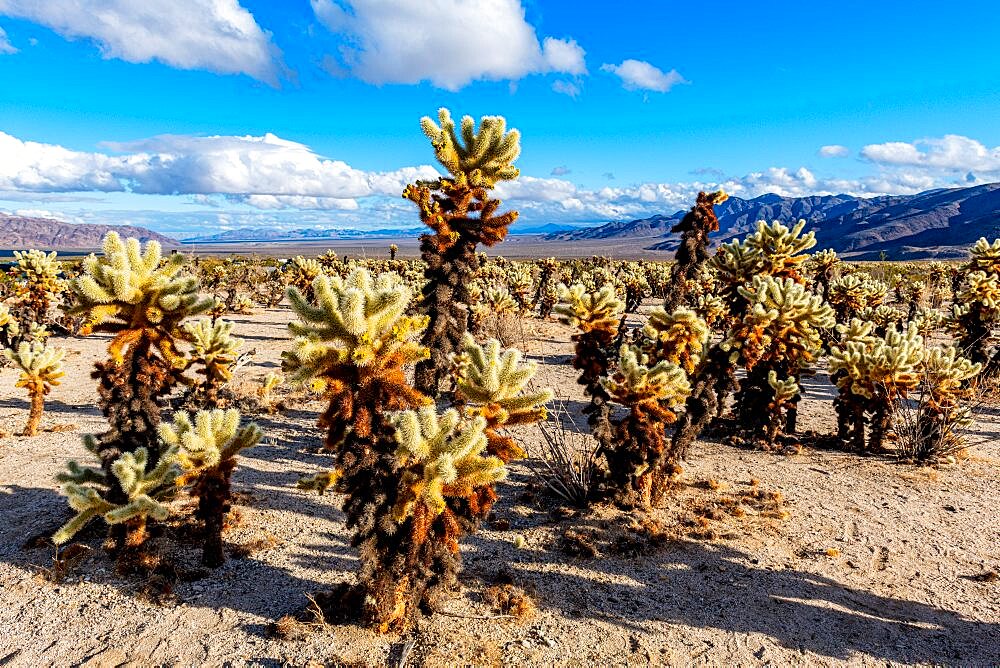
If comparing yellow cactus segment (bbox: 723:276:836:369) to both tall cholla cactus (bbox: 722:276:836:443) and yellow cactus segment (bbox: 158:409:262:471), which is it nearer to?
tall cholla cactus (bbox: 722:276:836:443)

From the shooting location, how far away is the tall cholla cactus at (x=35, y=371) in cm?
811

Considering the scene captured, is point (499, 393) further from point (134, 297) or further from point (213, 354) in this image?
point (213, 354)

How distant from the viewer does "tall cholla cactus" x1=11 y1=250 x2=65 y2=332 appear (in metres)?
14.3

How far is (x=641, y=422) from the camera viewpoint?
6289mm

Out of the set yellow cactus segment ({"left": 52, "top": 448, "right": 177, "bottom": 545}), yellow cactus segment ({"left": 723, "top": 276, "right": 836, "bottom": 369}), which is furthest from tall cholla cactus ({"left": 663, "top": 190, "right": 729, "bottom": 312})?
yellow cactus segment ({"left": 52, "top": 448, "right": 177, "bottom": 545})

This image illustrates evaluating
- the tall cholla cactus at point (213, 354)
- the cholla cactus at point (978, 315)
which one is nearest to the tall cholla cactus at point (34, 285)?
the tall cholla cactus at point (213, 354)

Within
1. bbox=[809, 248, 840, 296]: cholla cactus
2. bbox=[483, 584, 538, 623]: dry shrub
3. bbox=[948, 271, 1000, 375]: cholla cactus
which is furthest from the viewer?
bbox=[809, 248, 840, 296]: cholla cactus

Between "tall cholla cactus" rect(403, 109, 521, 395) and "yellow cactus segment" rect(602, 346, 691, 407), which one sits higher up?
"tall cholla cactus" rect(403, 109, 521, 395)

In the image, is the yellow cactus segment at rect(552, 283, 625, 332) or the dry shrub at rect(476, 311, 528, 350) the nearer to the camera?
the yellow cactus segment at rect(552, 283, 625, 332)

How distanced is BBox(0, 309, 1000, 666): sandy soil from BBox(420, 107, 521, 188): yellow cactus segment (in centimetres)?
488

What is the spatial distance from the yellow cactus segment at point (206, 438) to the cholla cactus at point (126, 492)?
0.15m

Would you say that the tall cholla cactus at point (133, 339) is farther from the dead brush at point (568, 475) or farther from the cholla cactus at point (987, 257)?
the cholla cactus at point (987, 257)

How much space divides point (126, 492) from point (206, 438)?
0.95 meters

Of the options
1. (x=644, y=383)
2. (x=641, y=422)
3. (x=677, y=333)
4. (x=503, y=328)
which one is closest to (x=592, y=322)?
(x=677, y=333)
